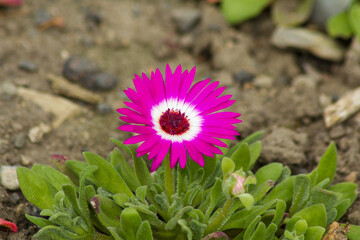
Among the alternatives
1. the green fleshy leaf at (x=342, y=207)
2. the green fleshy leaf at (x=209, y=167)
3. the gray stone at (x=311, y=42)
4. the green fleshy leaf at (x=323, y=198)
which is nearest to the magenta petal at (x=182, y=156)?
→ the green fleshy leaf at (x=209, y=167)

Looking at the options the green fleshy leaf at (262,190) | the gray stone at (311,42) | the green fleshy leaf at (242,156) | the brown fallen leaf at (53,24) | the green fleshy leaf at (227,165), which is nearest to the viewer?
the green fleshy leaf at (227,165)

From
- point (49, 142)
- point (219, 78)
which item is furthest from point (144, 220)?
point (219, 78)

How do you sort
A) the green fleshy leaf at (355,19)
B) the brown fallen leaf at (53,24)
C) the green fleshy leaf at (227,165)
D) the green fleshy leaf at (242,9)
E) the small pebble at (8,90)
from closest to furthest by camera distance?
the green fleshy leaf at (227,165), the small pebble at (8,90), the green fleshy leaf at (355,19), the brown fallen leaf at (53,24), the green fleshy leaf at (242,9)

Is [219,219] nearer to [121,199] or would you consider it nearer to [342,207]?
[121,199]

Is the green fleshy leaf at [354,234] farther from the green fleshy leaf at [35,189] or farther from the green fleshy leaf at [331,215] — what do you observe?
the green fleshy leaf at [35,189]

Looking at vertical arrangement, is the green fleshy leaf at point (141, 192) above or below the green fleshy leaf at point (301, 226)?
above

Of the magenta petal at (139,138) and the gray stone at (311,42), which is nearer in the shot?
the magenta petal at (139,138)
